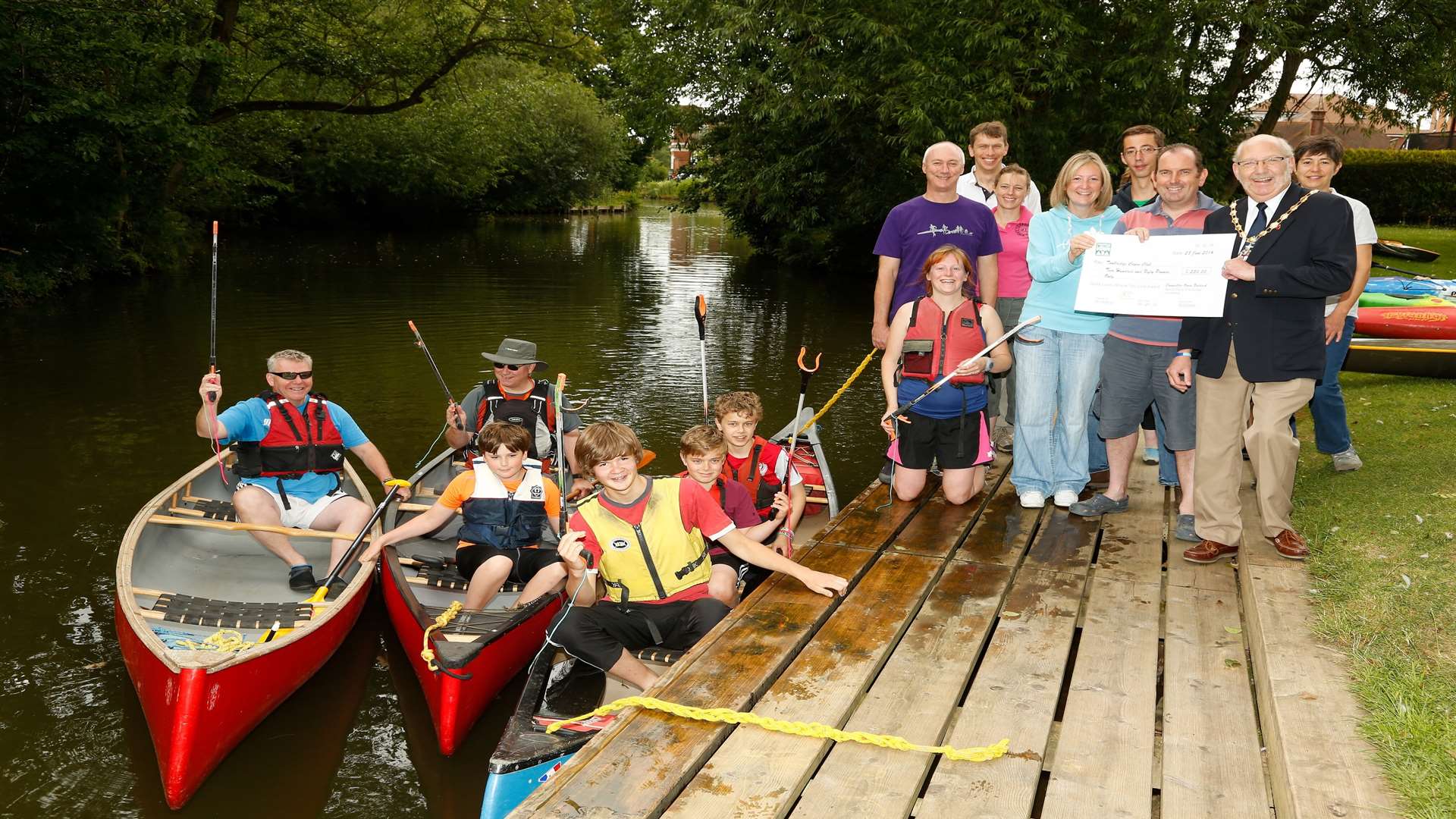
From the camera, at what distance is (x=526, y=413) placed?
7.62 m

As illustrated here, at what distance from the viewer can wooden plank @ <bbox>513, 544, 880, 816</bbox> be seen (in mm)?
3189

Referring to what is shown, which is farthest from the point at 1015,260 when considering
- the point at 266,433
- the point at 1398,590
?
the point at 266,433

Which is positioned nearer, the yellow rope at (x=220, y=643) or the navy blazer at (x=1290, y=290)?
the navy blazer at (x=1290, y=290)

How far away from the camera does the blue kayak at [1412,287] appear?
1187cm

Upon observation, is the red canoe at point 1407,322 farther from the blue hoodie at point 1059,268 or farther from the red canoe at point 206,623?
the red canoe at point 206,623

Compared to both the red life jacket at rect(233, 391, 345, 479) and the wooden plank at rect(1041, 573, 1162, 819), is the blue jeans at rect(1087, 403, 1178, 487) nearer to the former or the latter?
the wooden plank at rect(1041, 573, 1162, 819)

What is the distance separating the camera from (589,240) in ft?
127

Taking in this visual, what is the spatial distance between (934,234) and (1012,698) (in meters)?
Answer: 3.11

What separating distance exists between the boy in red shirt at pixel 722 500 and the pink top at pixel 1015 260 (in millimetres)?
1936

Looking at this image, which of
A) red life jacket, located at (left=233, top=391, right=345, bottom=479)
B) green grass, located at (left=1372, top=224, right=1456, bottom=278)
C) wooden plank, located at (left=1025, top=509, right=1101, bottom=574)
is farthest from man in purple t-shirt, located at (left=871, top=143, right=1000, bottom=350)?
green grass, located at (left=1372, top=224, right=1456, bottom=278)

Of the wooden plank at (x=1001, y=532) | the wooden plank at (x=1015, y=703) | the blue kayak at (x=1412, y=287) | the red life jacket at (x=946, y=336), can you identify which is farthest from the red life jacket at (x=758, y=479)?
the blue kayak at (x=1412, y=287)

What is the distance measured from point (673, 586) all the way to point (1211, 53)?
18.6 metres

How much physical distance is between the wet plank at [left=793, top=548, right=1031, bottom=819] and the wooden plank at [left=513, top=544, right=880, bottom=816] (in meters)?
0.38

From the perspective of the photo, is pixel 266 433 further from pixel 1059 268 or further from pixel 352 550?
pixel 1059 268
